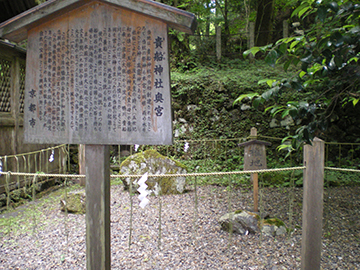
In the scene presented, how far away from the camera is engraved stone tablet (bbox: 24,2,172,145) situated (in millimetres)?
2172

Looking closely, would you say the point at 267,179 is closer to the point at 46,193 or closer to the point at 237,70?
the point at 237,70

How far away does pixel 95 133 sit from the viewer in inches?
89.4

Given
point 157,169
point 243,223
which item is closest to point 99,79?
point 243,223

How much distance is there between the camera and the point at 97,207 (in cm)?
237

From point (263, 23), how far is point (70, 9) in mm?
10339

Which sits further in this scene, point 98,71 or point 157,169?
point 157,169

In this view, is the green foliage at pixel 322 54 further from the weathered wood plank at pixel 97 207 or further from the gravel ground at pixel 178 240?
the weathered wood plank at pixel 97 207

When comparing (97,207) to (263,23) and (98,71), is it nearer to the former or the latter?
(98,71)

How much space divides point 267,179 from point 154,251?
4.11 metres

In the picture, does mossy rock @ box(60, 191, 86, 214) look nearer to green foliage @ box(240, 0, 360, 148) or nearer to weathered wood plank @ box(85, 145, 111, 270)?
weathered wood plank @ box(85, 145, 111, 270)

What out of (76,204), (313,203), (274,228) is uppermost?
(313,203)

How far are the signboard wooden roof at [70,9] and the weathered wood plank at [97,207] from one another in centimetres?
124

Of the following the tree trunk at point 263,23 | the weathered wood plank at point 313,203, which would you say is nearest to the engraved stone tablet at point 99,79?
the weathered wood plank at point 313,203

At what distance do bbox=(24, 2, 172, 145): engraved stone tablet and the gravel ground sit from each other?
168 cm
